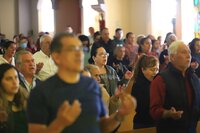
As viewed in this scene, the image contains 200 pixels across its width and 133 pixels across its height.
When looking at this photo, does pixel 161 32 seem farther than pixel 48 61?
Yes

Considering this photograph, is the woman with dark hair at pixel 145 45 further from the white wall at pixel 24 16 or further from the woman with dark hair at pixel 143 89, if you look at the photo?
the white wall at pixel 24 16

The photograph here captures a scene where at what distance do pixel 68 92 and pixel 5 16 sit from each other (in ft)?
55.6

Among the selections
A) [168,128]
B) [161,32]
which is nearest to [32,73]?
[168,128]

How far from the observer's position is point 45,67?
5676 millimetres

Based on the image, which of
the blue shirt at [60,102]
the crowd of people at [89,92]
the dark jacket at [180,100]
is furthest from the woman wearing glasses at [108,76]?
the blue shirt at [60,102]

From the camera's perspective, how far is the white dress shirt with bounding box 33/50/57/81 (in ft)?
18.2

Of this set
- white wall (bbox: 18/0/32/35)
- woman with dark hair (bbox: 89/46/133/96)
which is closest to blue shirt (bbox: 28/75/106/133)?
woman with dark hair (bbox: 89/46/133/96)

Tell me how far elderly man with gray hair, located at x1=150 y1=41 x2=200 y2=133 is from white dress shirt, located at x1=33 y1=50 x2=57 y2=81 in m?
2.06

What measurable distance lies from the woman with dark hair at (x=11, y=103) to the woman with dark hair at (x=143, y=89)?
4.76 feet

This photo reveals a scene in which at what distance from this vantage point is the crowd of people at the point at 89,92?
2230 mm

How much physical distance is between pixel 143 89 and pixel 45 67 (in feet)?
5.60

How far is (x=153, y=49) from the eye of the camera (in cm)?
873

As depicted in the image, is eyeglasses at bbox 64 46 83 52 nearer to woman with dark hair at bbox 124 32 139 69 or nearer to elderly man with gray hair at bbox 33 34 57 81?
elderly man with gray hair at bbox 33 34 57 81

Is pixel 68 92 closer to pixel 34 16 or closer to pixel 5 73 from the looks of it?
pixel 5 73
